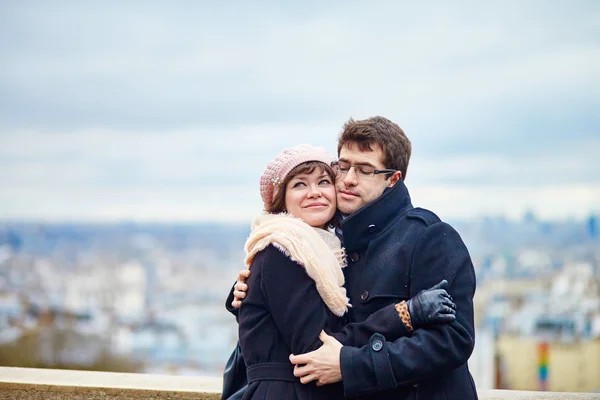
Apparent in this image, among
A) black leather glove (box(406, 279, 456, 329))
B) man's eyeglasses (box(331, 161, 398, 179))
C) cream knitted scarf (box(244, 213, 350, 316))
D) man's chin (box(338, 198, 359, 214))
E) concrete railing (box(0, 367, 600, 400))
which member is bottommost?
concrete railing (box(0, 367, 600, 400))

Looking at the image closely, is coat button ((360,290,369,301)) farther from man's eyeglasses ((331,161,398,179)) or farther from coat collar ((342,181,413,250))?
man's eyeglasses ((331,161,398,179))

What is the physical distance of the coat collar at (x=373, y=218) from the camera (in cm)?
352

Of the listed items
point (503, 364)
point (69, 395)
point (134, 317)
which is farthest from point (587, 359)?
point (69, 395)

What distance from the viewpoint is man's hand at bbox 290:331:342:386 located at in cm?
330

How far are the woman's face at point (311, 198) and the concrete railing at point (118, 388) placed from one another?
1.29 meters

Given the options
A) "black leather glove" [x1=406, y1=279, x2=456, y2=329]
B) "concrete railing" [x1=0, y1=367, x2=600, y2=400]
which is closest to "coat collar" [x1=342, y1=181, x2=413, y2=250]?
"black leather glove" [x1=406, y1=279, x2=456, y2=329]

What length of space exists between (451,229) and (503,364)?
63.8m

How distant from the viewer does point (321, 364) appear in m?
3.30

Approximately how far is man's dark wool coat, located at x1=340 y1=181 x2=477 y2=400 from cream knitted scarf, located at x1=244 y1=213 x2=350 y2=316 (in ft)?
0.42

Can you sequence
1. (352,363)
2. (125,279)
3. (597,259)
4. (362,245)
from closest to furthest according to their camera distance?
(352,363)
(362,245)
(125,279)
(597,259)

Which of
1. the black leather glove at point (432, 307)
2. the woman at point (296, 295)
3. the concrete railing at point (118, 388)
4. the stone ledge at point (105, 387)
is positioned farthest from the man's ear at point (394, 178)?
the stone ledge at point (105, 387)

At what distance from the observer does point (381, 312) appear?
132 inches

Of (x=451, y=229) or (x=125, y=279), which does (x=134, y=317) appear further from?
(x=451, y=229)

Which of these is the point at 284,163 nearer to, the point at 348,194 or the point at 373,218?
the point at 348,194
